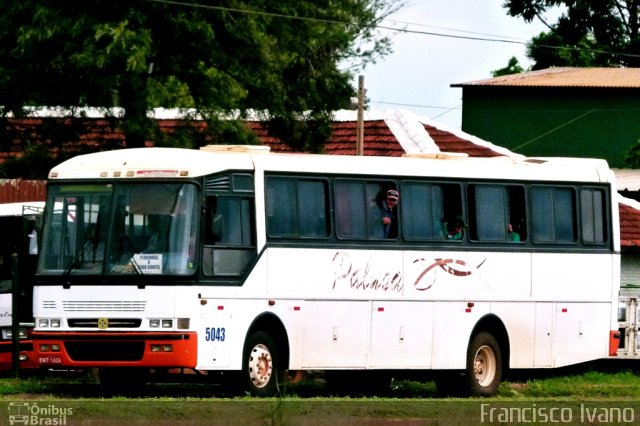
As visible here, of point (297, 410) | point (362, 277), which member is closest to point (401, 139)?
point (362, 277)

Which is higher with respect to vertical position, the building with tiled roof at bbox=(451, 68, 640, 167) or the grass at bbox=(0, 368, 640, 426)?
the building with tiled roof at bbox=(451, 68, 640, 167)

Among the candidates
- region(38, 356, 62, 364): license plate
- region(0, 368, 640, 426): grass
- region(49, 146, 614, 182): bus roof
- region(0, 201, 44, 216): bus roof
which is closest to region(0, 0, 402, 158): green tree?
region(0, 201, 44, 216): bus roof

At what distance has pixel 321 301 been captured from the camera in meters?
19.9

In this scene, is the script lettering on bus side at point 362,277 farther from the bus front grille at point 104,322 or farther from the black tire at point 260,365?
the bus front grille at point 104,322

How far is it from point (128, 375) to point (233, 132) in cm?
934

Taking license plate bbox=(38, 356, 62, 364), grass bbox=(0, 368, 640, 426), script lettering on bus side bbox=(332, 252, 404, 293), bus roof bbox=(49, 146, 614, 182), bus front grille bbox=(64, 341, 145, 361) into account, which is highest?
bus roof bbox=(49, 146, 614, 182)

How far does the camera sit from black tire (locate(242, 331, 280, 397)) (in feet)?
61.8

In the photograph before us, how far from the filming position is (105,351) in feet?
60.4

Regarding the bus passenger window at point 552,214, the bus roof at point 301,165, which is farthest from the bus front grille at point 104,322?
the bus passenger window at point 552,214

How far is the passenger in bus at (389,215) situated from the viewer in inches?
815

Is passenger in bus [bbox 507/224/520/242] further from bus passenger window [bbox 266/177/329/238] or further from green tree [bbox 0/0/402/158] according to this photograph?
green tree [bbox 0/0/402/158]

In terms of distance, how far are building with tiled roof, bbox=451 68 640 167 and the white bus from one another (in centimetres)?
3345

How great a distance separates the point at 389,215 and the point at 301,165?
1417mm

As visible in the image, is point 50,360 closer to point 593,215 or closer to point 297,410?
point 297,410
